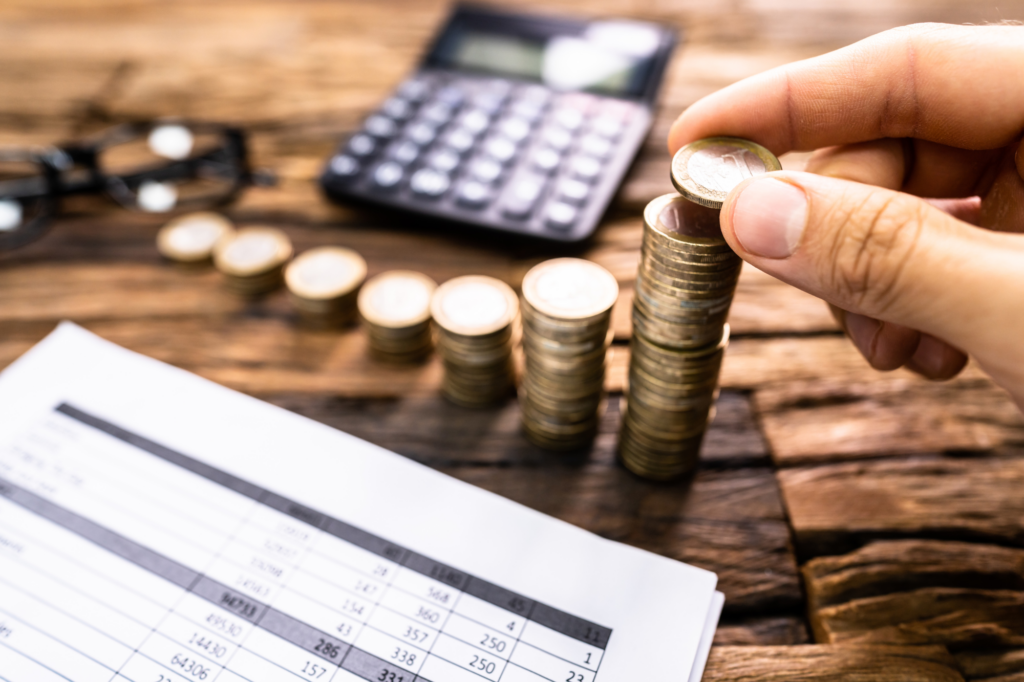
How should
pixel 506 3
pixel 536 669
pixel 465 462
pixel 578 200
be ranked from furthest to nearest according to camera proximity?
1. pixel 506 3
2. pixel 578 200
3. pixel 465 462
4. pixel 536 669

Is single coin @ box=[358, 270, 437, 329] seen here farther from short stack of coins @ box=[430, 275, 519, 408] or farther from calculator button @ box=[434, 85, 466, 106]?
calculator button @ box=[434, 85, 466, 106]

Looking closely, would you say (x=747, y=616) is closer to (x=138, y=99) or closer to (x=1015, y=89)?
(x=1015, y=89)

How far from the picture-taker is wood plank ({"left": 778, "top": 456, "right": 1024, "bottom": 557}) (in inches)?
18.7

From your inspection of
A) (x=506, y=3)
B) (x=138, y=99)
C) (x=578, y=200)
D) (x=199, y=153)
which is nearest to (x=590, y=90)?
(x=578, y=200)

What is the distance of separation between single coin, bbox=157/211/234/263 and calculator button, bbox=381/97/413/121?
190 millimetres

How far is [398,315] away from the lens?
57cm

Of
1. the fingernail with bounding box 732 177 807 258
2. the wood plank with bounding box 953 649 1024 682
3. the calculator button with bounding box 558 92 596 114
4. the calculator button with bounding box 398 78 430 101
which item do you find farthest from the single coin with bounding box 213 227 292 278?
the wood plank with bounding box 953 649 1024 682

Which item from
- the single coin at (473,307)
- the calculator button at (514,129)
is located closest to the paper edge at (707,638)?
the single coin at (473,307)

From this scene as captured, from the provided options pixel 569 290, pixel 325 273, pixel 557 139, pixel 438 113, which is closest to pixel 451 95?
pixel 438 113

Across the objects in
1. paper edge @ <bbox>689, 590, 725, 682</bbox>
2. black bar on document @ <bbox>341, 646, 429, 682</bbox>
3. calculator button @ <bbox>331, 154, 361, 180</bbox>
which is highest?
calculator button @ <bbox>331, 154, 361, 180</bbox>

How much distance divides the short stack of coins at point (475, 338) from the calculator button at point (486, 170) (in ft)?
0.49

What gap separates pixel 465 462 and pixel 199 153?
47 cm

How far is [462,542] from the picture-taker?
456 mm

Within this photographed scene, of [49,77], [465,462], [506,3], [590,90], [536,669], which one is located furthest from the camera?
[506,3]
